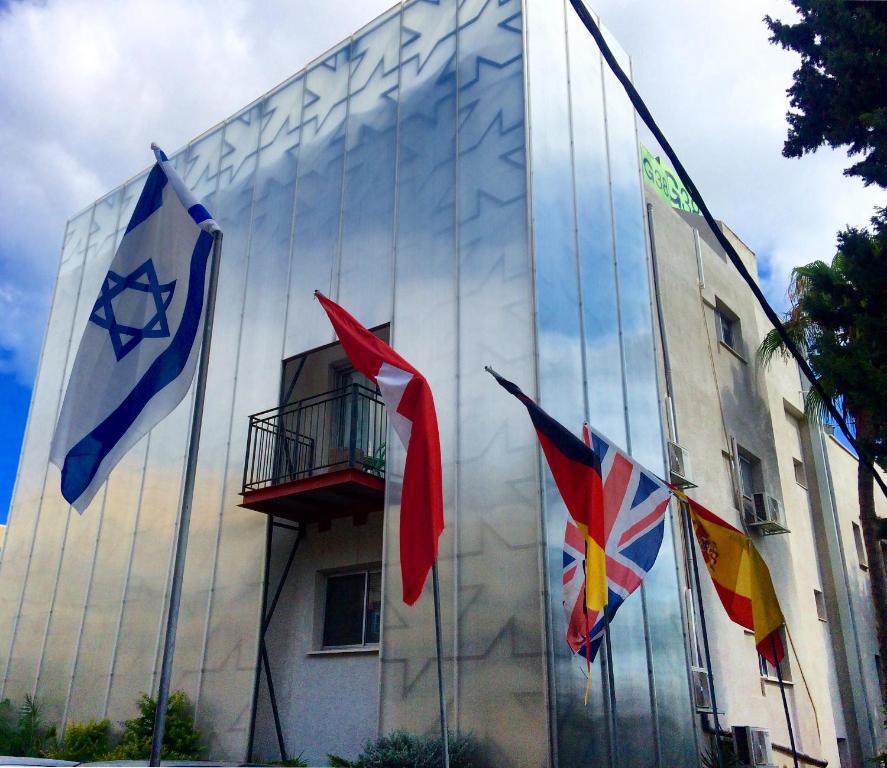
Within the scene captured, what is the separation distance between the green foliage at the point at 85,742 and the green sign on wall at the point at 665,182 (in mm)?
15263

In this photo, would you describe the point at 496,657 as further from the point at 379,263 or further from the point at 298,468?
the point at 379,263

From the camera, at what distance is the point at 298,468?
15.2 m

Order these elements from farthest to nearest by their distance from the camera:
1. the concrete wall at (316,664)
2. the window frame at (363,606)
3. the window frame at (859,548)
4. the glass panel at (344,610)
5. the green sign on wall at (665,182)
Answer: the window frame at (859,548), the green sign on wall at (665,182), the glass panel at (344,610), the window frame at (363,606), the concrete wall at (316,664)

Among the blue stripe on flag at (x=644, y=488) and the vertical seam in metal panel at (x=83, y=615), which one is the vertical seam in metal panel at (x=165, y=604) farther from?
the blue stripe on flag at (x=644, y=488)

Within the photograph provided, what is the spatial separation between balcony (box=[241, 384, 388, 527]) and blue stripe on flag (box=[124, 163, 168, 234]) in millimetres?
5772

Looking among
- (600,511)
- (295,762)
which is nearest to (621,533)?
(600,511)

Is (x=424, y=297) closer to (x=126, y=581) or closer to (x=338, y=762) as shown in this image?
(x=338, y=762)

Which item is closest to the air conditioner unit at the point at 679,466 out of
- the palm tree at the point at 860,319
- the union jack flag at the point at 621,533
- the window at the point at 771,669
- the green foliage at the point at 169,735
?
→ the palm tree at the point at 860,319

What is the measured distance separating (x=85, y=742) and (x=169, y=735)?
2.28 metres

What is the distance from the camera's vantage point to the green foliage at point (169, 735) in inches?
532

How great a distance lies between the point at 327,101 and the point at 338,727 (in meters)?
11.4

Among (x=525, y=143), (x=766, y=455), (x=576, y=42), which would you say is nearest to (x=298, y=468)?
(x=525, y=143)

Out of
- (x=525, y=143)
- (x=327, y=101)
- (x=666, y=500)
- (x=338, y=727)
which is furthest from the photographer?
(x=327, y=101)

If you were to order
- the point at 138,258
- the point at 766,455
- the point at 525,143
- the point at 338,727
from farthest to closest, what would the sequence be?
the point at 766,455 < the point at 525,143 < the point at 338,727 < the point at 138,258
